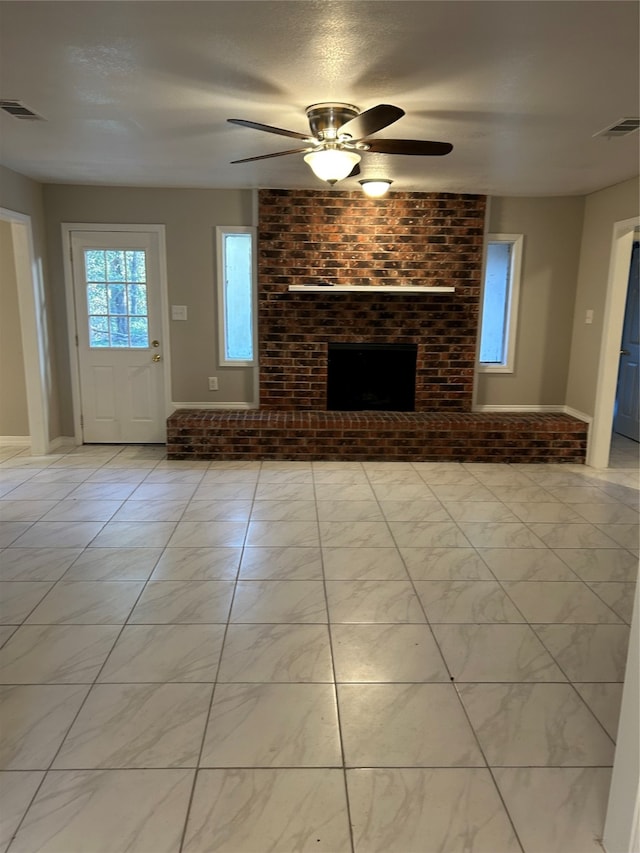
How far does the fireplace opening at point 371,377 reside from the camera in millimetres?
5316

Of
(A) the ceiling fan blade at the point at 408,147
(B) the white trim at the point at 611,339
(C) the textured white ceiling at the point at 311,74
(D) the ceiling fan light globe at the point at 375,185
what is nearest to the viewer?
(C) the textured white ceiling at the point at 311,74

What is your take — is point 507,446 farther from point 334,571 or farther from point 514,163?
point 334,571

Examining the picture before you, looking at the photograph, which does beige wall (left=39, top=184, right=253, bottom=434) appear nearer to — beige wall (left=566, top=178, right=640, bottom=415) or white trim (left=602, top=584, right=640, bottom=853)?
beige wall (left=566, top=178, right=640, bottom=415)

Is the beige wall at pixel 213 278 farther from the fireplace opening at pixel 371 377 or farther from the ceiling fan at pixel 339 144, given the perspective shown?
the ceiling fan at pixel 339 144

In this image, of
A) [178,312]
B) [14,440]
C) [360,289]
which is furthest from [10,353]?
[360,289]

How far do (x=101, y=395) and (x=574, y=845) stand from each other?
4.89 m

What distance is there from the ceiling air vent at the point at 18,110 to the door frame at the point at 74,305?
2.03 metres

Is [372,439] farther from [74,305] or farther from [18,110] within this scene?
[18,110]

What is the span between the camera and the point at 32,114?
2.95 meters

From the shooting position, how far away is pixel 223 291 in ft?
17.1

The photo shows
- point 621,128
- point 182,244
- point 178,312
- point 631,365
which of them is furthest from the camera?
point 631,365

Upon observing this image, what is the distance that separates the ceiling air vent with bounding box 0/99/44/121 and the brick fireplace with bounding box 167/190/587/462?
2.25 m

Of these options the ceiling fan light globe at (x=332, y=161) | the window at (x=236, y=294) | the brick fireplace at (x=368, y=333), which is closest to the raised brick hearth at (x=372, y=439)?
the brick fireplace at (x=368, y=333)

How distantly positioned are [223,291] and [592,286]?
325 cm
